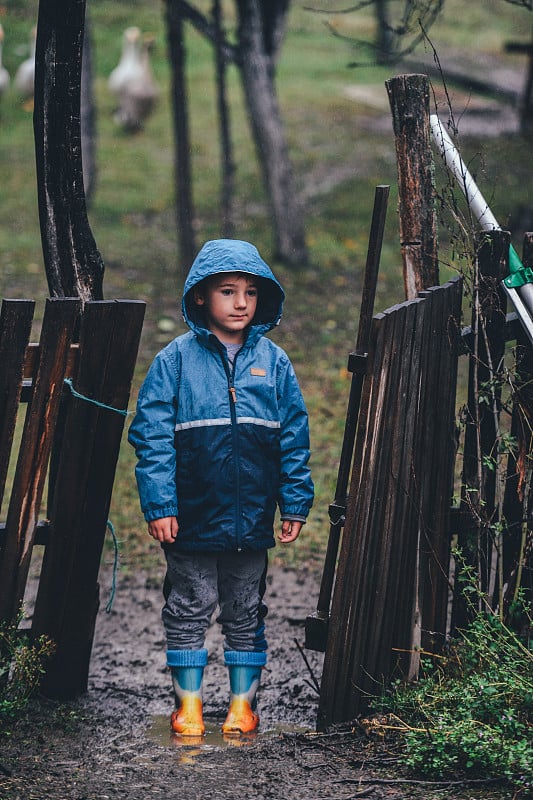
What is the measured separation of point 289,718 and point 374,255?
1990 mm

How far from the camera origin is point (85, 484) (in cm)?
389

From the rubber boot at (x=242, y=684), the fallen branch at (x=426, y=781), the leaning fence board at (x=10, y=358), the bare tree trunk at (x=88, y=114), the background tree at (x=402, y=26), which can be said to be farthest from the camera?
the bare tree trunk at (x=88, y=114)

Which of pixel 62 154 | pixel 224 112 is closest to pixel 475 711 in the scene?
pixel 62 154

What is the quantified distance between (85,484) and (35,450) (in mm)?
268

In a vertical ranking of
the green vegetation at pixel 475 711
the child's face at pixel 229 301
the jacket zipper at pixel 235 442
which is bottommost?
the green vegetation at pixel 475 711

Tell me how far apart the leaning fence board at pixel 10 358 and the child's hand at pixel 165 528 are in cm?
57

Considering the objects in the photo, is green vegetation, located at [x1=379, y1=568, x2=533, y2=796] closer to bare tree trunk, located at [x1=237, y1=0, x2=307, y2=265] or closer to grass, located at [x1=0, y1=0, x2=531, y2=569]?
grass, located at [x1=0, y1=0, x2=531, y2=569]

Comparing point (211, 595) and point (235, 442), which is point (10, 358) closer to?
point (235, 442)

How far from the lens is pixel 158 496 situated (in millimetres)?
3648

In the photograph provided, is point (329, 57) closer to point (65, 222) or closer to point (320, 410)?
point (320, 410)

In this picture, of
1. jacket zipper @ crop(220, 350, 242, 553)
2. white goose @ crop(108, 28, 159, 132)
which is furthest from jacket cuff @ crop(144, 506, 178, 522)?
white goose @ crop(108, 28, 159, 132)

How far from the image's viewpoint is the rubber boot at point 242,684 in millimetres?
3949

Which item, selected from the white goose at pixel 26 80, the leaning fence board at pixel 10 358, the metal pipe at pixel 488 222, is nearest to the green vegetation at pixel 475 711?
the metal pipe at pixel 488 222

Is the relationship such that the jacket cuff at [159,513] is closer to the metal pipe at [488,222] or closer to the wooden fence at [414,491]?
the wooden fence at [414,491]
